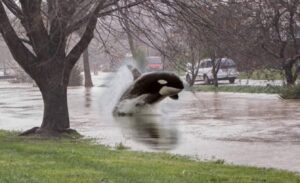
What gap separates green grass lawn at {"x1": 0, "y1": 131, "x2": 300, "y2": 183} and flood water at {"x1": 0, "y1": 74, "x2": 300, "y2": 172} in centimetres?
95

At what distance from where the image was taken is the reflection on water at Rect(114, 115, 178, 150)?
13000 millimetres

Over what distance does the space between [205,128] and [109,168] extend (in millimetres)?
6972

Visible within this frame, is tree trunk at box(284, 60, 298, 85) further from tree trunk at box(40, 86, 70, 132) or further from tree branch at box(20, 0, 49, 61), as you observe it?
tree branch at box(20, 0, 49, 61)

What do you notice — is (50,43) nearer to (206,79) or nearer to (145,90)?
(145,90)

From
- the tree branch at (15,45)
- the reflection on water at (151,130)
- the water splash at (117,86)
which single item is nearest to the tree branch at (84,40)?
the tree branch at (15,45)

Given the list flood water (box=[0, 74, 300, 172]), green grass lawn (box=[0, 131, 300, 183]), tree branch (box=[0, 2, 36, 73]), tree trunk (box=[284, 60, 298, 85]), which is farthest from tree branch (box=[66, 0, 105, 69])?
tree trunk (box=[284, 60, 298, 85])

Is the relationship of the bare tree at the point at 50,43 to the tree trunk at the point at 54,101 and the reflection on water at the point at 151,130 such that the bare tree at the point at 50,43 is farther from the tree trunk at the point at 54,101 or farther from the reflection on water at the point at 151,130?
the reflection on water at the point at 151,130

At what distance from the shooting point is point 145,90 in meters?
20.2

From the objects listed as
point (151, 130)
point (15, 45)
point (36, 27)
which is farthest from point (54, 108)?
point (151, 130)

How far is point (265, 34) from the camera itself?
26766 millimetres

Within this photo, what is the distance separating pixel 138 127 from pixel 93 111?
5.94 m

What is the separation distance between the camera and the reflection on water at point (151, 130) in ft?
42.7

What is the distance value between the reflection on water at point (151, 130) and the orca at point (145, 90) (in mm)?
953

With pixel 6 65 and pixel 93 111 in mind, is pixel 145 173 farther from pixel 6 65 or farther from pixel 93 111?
pixel 6 65
